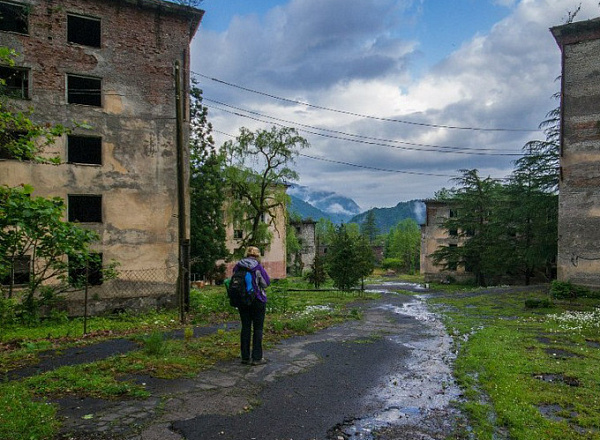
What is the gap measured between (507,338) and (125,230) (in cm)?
1525

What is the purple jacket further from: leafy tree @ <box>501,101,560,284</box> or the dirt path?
leafy tree @ <box>501,101,560,284</box>

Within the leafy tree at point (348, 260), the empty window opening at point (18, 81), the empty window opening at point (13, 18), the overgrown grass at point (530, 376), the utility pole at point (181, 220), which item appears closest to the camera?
the overgrown grass at point (530, 376)

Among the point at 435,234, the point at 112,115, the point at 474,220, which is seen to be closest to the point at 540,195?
the point at 474,220

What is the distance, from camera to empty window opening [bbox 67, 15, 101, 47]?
716 inches

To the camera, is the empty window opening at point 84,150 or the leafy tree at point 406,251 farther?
the leafy tree at point 406,251

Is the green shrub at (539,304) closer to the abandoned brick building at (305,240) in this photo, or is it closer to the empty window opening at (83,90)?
the empty window opening at (83,90)

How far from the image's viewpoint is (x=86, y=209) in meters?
18.3

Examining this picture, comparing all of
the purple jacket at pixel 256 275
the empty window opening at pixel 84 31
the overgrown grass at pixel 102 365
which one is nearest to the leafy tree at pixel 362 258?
the overgrown grass at pixel 102 365

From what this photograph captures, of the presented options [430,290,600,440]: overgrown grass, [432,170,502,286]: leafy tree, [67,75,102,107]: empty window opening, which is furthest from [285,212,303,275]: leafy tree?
[430,290,600,440]: overgrown grass

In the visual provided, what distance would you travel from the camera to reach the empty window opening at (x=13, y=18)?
54.2 ft

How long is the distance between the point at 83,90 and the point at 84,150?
104 inches

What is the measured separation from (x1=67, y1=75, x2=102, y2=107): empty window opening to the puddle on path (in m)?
16.7

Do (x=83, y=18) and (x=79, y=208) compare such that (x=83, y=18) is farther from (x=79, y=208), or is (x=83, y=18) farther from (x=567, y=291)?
(x=567, y=291)

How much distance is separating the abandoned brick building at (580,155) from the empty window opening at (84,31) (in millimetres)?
22298
